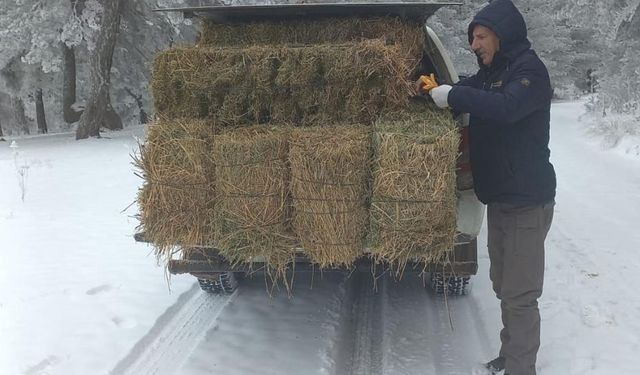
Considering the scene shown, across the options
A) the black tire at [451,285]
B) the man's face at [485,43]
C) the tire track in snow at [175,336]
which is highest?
the man's face at [485,43]

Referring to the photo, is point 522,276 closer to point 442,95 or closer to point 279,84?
point 442,95

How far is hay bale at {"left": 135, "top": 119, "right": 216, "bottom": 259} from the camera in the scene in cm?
344

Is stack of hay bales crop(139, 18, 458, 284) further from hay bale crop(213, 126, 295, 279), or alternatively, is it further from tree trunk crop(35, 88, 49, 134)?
tree trunk crop(35, 88, 49, 134)

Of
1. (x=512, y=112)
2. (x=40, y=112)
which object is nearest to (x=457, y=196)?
(x=512, y=112)

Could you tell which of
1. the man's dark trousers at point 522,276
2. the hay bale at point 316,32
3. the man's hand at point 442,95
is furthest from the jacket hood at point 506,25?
the hay bale at point 316,32

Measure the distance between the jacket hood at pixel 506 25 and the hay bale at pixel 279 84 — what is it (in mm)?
570

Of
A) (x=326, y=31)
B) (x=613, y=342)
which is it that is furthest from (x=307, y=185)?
(x=613, y=342)

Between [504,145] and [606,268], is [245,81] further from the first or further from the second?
[606,268]

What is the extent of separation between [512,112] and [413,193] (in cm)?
68

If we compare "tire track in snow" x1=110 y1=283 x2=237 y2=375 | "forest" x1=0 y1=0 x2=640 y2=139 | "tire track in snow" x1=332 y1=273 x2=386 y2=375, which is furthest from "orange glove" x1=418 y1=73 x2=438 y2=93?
"forest" x1=0 y1=0 x2=640 y2=139

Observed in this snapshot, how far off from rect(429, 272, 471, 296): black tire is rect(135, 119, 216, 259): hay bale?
7.12 feet

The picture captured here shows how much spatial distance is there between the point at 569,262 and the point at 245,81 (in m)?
3.86

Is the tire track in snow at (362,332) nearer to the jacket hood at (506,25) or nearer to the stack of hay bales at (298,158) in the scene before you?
the stack of hay bales at (298,158)

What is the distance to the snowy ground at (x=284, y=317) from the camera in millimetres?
3965
